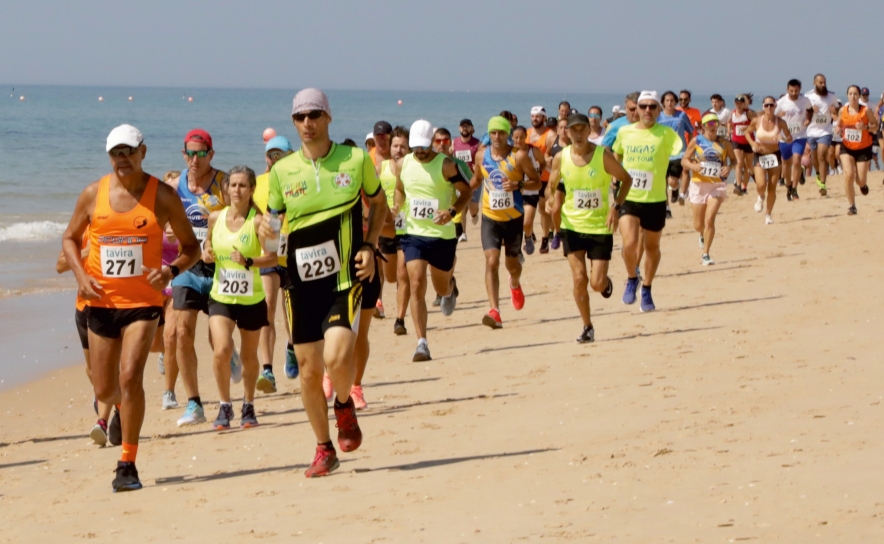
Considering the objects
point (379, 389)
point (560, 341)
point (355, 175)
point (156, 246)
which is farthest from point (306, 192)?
point (560, 341)

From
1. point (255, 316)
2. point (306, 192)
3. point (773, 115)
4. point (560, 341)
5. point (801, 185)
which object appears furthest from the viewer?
point (801, 185)

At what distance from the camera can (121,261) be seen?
6.80 m

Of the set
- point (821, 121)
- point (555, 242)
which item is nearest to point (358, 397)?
point (555, 242)

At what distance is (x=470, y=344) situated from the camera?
11945mm

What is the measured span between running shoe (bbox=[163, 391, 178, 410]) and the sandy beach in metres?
0.23

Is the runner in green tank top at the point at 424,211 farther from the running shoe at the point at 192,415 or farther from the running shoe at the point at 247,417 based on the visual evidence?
the running shoe at the point at 192,415

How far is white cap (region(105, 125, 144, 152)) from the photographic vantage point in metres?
6.78

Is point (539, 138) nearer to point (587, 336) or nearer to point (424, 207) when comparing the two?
point (587, 336)

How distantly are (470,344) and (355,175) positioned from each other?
5.33m

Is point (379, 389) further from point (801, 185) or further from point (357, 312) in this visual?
point (801, 185)

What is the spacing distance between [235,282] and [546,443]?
97.3 inches

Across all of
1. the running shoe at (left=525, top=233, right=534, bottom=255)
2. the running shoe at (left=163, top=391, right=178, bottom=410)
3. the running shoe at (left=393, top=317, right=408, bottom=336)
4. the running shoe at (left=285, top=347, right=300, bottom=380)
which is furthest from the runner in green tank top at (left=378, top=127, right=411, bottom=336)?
the running shoe at (left=525, top=233, right=534, bottom=255)

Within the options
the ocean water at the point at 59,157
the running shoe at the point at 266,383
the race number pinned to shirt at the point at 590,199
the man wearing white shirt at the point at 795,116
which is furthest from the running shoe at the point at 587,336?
the man wearing white shirt at the point at 795,116

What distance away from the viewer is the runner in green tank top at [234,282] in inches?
337
